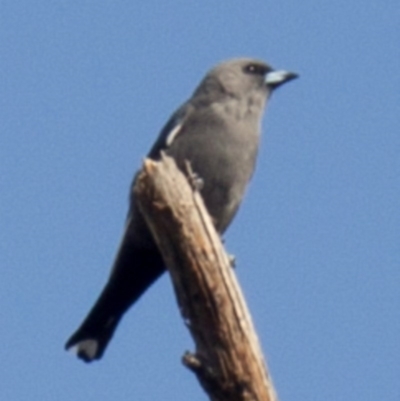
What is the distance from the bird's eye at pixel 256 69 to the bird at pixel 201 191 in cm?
70

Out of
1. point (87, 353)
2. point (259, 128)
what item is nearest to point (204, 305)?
point (87, 353)

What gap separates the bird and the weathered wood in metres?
2.36

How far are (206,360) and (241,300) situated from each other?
0.26 meters

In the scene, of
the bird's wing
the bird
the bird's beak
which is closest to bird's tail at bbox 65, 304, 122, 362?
the bird

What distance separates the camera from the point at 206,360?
17.2 feet

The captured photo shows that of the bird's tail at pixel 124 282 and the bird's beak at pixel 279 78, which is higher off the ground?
the bird's beak at pixel 279 78

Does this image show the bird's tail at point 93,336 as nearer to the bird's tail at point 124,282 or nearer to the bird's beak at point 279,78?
the bird's tail at point 124,282

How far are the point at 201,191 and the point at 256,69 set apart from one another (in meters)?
1.43

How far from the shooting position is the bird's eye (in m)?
9.18

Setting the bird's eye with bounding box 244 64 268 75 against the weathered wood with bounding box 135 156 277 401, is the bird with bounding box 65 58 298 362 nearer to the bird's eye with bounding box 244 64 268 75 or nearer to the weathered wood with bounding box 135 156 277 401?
the bird's eye with bounding box 244 64 268 75

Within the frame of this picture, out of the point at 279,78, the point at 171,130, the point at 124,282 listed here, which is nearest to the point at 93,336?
the point at 124,282

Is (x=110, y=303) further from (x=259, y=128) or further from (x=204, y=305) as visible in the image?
(x=204, y=305)

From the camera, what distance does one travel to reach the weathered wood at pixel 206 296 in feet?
16.9

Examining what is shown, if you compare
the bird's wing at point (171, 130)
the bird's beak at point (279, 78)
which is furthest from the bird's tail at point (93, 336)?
the bird's beak at point (279, 78)
